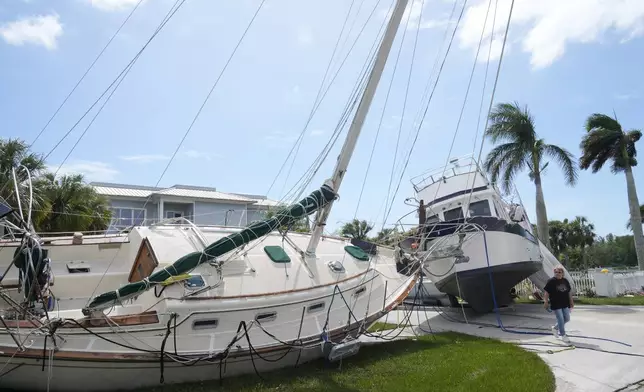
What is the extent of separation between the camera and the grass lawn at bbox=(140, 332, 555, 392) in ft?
23.2

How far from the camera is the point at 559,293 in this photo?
10273 mm

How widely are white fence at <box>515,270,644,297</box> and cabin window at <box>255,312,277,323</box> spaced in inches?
623

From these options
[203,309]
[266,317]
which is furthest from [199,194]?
[203,309]

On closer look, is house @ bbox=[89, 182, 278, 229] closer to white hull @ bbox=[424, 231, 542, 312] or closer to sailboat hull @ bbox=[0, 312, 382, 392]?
white hull @ bbox=[424, 231, 542, 312]

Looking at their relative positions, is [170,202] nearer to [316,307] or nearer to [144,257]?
[144,257]

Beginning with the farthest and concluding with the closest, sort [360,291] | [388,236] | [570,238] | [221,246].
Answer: [570,238] → [388,236] → [360,291] → [221,246]

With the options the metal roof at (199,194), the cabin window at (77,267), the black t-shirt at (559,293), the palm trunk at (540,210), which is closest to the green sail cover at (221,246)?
the cabin window at (77,267)

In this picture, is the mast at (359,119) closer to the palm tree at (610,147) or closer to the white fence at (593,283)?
the white fence at (593,283)

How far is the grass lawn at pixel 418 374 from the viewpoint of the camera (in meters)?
7.09

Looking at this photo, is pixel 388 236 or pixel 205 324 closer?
pixel 205 324

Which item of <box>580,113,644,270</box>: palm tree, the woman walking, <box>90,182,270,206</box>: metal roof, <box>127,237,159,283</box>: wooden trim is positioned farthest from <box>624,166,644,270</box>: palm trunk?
<box>127,237,159,283</box>: wooden trim

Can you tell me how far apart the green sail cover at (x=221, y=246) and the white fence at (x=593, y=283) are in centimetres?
1493

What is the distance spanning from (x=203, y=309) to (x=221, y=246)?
1.07 m

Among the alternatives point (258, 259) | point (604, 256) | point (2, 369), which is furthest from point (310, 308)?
point (604, 256)
